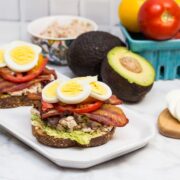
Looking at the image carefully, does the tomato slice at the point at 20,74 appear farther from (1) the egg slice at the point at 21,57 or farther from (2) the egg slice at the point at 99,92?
(2) the egg slice at the point at 99,92

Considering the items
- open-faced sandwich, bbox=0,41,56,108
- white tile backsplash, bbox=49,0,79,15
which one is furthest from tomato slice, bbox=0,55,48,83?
white tile backsplash, bbox=49,0,79,15

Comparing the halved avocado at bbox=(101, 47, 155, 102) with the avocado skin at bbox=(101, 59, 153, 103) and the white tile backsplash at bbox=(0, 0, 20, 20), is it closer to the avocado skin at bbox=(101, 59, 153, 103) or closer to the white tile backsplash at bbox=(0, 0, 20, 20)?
the avocado skin at bbox=(101, 59, 153, 103)

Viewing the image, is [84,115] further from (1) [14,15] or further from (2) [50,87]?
(1) [14,15]

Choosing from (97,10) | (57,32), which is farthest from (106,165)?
(97,10)

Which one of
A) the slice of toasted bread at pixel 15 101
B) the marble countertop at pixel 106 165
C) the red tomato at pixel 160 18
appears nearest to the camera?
the marble countertop at pixel 106 165

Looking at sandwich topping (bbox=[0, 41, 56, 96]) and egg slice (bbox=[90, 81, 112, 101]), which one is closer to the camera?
egg slice (bbox=[90, 81, 112, 101])

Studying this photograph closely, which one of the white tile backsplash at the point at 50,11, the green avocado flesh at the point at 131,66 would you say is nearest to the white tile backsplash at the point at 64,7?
the white tile backsplash at the point at 50,11
